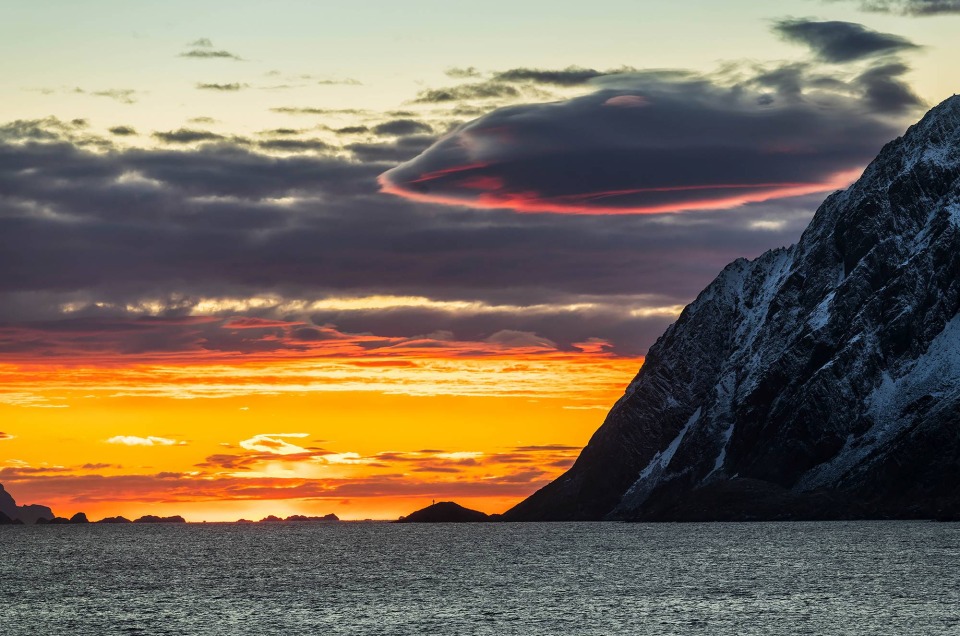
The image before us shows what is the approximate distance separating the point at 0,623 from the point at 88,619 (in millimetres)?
10765

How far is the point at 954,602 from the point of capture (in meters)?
162

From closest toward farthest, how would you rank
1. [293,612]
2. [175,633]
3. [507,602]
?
[175,633], [293,612], [507,602]

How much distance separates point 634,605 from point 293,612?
4737 cm

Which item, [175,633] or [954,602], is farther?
[954,602]

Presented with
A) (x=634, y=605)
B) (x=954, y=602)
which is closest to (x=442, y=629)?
(x=634, y=605)

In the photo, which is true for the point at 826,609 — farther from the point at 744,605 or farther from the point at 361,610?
the point at 361,610

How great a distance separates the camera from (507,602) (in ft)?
584

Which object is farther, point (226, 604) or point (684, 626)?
point (226, 604)

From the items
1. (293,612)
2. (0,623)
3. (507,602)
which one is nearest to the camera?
(0,623)

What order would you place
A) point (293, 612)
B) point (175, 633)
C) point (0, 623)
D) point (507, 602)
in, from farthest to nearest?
point (507, 602) → point (293, 612) → point (0, 623) → point (175, 633)

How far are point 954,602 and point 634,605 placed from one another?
42.5 meters

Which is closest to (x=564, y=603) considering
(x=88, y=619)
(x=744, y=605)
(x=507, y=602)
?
(x=507, y=602)

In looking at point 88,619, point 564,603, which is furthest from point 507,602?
point 88,619

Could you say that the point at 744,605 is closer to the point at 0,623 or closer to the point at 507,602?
the point at 507,602
